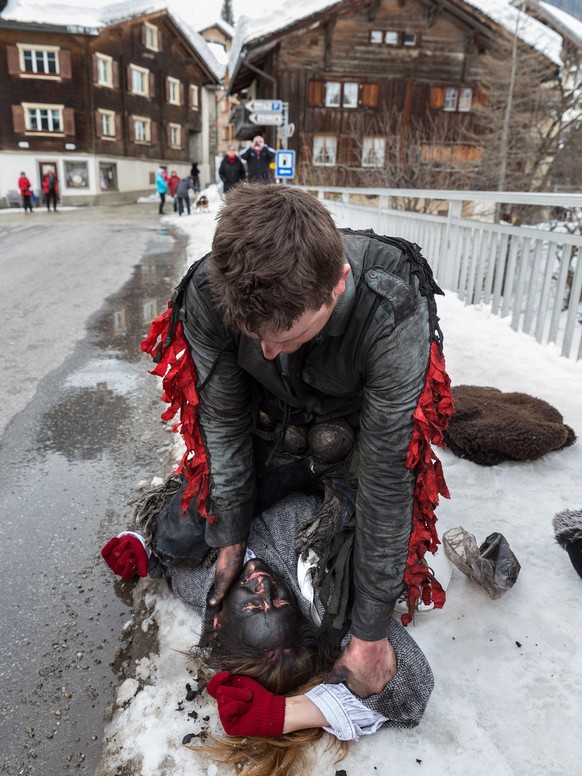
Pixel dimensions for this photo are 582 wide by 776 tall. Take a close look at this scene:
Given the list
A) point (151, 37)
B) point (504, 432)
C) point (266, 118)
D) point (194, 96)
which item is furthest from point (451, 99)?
point (504, 432)

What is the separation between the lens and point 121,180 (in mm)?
33125

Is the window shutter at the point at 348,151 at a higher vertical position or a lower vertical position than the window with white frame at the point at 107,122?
lower

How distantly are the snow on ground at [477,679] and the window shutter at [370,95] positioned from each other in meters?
24.6

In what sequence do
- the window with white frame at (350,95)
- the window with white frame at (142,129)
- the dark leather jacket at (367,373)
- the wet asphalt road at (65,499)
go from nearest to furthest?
the dark leather jacket at (367,373) < the wet asphalt road at (65,499) < the window with white frame at (350,95) < the window with white frame at (142,129)

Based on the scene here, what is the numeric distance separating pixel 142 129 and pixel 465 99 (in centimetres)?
1842

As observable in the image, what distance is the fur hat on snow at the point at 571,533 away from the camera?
7.34 feet

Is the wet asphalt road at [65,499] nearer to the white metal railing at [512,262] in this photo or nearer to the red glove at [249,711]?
the red glove at [249,711]

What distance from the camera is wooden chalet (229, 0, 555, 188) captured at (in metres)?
23.0

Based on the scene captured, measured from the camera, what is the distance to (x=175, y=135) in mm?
38781

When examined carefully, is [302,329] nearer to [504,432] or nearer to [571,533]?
[571,533]

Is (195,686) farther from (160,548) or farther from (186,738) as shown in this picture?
(160,548)

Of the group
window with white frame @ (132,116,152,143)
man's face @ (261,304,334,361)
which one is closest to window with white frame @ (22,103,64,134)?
window with white frame @ (132,116,152,143)

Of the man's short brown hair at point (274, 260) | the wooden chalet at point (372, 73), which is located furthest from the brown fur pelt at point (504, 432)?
the wooden chalet at point (372, 73)

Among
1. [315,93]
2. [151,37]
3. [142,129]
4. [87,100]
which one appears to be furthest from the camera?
[142,129]
